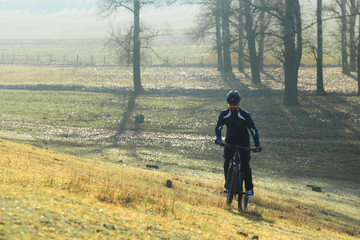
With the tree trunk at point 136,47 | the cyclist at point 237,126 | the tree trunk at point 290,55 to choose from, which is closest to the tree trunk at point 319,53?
the tree trunk at point 290,55

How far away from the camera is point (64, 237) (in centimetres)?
584

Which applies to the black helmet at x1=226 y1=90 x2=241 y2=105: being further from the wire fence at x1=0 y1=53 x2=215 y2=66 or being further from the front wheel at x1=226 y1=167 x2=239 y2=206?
the wire fence at x1=0 y1=53 x2=215 y2=66

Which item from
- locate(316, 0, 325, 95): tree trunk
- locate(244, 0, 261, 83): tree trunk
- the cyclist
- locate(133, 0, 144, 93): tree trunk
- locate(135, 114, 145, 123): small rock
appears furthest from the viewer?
locate(133, 0, 144, 93): tree trunk

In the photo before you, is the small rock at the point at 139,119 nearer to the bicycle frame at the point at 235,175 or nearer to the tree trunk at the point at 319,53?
the tree trunk at the point at 319,53

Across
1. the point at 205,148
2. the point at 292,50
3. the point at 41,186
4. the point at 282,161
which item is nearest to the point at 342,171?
the point at 282,161

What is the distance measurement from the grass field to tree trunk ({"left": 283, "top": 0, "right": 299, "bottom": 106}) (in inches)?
42.2

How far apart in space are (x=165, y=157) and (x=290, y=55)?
14.9 metres

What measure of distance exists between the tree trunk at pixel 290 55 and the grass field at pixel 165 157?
107 centimetres

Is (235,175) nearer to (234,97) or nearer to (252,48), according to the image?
(234,97)

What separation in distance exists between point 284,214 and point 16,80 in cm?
5079

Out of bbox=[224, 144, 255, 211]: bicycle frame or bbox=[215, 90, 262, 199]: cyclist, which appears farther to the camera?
bbox=[224, 144, 255, 211]: bicycle frame

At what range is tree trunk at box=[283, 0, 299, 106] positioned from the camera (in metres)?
33.3

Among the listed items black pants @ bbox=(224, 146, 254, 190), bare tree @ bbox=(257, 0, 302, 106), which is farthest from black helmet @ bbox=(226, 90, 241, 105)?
bare tree @ bbox=(257, 0, 302, 106)

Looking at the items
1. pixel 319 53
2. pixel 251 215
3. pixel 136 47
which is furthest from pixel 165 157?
pixel 136 47
